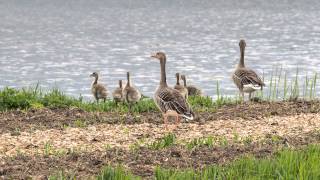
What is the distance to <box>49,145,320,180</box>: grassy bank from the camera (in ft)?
33.1

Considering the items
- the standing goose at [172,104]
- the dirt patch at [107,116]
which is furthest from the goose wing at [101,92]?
the standing goose at [172,104]

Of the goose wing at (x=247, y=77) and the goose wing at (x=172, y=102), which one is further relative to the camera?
the goose wing at (x=247, y=77)

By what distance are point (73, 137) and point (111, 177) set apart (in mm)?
4041

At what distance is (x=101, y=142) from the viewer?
44.3ft

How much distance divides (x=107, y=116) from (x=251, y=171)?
6.15 m

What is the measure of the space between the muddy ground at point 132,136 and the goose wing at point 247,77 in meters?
2.03

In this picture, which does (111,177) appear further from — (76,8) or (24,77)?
(76,8)

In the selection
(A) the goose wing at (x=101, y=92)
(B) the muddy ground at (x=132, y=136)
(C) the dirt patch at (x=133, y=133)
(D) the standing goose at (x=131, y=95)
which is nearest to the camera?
(B) the muddy ground at (x=132, y=136)

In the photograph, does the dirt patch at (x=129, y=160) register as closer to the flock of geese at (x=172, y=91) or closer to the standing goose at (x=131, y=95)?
the flock of geese at (x=172, y=91)

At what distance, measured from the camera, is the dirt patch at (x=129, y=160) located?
1104 centimetres

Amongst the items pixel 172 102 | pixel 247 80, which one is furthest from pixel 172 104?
pixel 247 80

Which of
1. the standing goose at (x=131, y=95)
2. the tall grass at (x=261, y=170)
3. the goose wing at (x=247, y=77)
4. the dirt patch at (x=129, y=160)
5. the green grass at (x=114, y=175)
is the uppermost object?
the green grass at (x=114, y=175)

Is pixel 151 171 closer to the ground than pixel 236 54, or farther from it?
farther from it

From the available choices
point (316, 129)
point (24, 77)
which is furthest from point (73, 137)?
point (24, 77)
